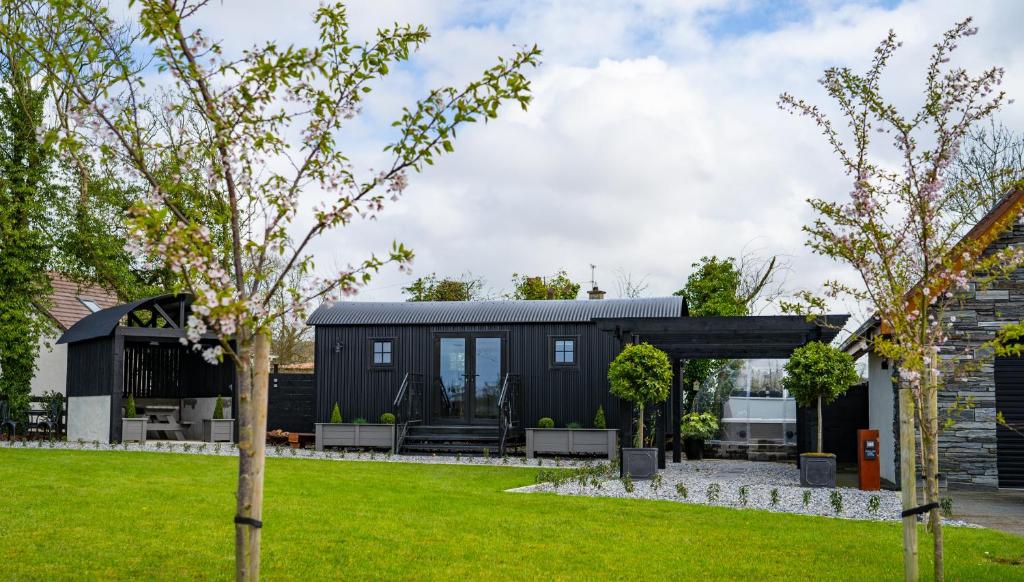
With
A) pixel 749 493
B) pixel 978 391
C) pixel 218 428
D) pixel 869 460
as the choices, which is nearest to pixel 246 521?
pixel 749 493

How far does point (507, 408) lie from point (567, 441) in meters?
1.33

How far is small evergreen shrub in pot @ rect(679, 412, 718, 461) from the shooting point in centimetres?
1764

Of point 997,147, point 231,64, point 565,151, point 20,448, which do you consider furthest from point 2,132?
point 997,147

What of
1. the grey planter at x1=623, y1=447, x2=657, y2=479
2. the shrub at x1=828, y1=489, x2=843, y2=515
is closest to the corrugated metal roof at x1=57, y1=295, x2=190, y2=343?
the grey planter at x1=623, y1=447, x2=657, y2=479

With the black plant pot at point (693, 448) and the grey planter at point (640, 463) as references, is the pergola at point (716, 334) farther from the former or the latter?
the black plant pot at point (693, 448)

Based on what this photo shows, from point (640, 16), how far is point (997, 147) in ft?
44.4

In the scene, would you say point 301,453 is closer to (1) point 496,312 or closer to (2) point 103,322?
(1) point 496,312

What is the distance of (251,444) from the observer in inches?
158

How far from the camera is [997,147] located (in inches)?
803

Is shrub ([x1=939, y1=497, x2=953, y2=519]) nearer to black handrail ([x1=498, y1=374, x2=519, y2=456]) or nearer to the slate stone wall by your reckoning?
the slate stone wall

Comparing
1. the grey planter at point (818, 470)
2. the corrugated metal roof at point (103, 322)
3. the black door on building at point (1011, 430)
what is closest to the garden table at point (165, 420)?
the corrugated metal roof at point (103, 322)

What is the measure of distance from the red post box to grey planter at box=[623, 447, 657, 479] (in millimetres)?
2496

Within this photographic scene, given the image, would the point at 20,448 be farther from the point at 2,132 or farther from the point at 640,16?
the point at 640,16

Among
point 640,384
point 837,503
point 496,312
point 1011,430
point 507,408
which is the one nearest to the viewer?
point 837,503
